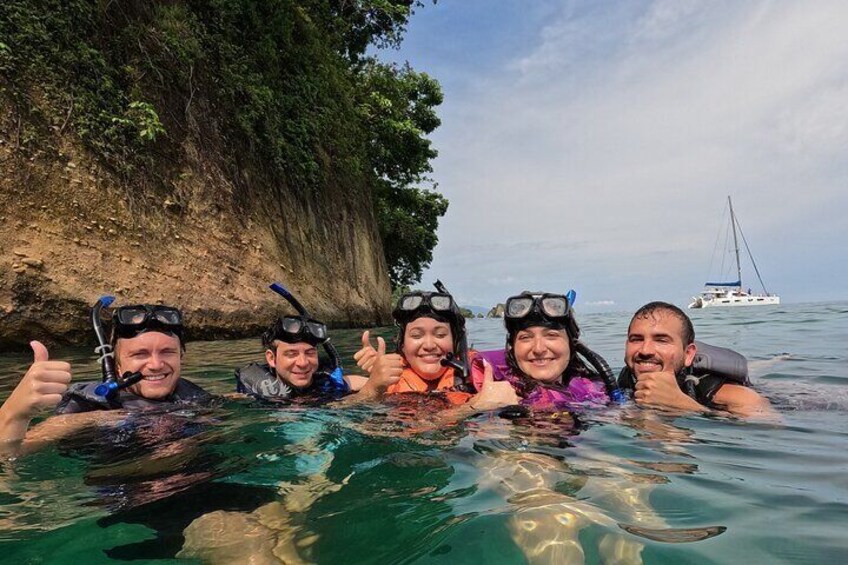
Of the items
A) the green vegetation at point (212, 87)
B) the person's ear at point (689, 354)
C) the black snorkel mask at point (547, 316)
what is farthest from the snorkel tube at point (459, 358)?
the green vegetation at point (212, 87)

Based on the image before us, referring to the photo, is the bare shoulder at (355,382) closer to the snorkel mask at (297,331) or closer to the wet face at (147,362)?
the snorkel mask at (297,331)

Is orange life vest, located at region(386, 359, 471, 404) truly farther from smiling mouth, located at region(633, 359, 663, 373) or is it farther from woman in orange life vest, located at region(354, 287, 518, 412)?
smiling mouth, located at region(633, 359, 663, 373)

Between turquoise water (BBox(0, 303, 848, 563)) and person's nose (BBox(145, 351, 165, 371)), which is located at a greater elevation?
person's nose (BBox(145, 351, 165, 371))

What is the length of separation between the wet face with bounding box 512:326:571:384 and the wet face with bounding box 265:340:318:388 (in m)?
1.93

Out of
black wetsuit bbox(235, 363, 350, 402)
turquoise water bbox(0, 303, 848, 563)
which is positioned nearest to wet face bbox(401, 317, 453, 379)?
turquoise water bbox(0, 303, 848, 563)

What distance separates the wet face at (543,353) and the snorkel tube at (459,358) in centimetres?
50

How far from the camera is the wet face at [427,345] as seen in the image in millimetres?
4949

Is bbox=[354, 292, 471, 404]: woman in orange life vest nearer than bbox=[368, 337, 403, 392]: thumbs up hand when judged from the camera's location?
No

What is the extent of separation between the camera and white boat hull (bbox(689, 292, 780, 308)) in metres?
52.9

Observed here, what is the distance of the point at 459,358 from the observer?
5152 mm

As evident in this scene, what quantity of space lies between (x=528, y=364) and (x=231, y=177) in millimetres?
9817

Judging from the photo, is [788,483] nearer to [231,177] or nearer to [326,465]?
[326,465]

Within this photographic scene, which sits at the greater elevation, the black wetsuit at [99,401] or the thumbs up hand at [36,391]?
the thumbs up hand at [36,391]

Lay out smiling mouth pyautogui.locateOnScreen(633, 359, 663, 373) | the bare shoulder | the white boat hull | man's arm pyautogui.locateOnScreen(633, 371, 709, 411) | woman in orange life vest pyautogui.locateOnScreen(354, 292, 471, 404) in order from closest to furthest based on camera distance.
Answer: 1. man's arm pyautogui.locateOnScreen(633, 371, 709, 411)
2. smiling mouth pyautogui.locateOnScreen(633, 359, 663, 373)
3. woman in orange life vest pyautogui.locateOnScreen(354, 292, 471, 404)
4. the bare shoulder
5. the white boat hull
